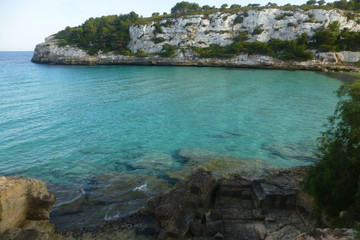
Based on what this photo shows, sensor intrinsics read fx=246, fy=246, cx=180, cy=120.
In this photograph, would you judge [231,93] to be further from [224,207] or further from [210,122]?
[224,207]

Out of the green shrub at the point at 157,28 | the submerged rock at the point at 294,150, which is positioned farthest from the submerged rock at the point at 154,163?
the green shrub at the point at 157,28

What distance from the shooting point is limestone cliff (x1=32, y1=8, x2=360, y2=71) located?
272ft

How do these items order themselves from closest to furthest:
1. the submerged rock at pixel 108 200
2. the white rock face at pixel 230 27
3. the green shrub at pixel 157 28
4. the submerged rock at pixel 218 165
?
1. the submerged rock at pixel 108 200
2. the submerged rock at pixel 218 165
3. the white rock face at pixel 230 27
4. the green shrub at pixel 157 28

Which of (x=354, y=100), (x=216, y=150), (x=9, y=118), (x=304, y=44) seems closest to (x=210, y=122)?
(x=216, y=150)

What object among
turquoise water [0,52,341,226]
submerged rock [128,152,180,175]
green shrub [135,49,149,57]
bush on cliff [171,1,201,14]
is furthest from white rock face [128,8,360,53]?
submerged rock [128,152,180,175]

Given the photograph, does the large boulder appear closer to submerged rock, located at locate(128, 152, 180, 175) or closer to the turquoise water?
submerged rock, located at locate(128, 152, 180, 175)

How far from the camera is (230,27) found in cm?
10069

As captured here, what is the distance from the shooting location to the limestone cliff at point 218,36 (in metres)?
83.0

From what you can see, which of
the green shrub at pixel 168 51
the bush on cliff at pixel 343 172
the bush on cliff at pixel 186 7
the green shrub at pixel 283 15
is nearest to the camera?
the bush on cliff at pixel 343 172

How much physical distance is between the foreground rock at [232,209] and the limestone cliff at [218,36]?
243ft

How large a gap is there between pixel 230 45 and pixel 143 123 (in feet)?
235

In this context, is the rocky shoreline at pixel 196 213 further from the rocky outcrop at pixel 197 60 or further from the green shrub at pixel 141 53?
the green shrub at pixel 141 53

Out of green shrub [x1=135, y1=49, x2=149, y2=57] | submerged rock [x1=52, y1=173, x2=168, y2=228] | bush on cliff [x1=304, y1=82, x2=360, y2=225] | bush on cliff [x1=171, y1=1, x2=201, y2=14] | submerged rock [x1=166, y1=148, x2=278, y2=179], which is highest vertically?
bush on cliff [x1=171, y1=1, x2=201, y2=14]

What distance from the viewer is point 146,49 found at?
102750 mm
